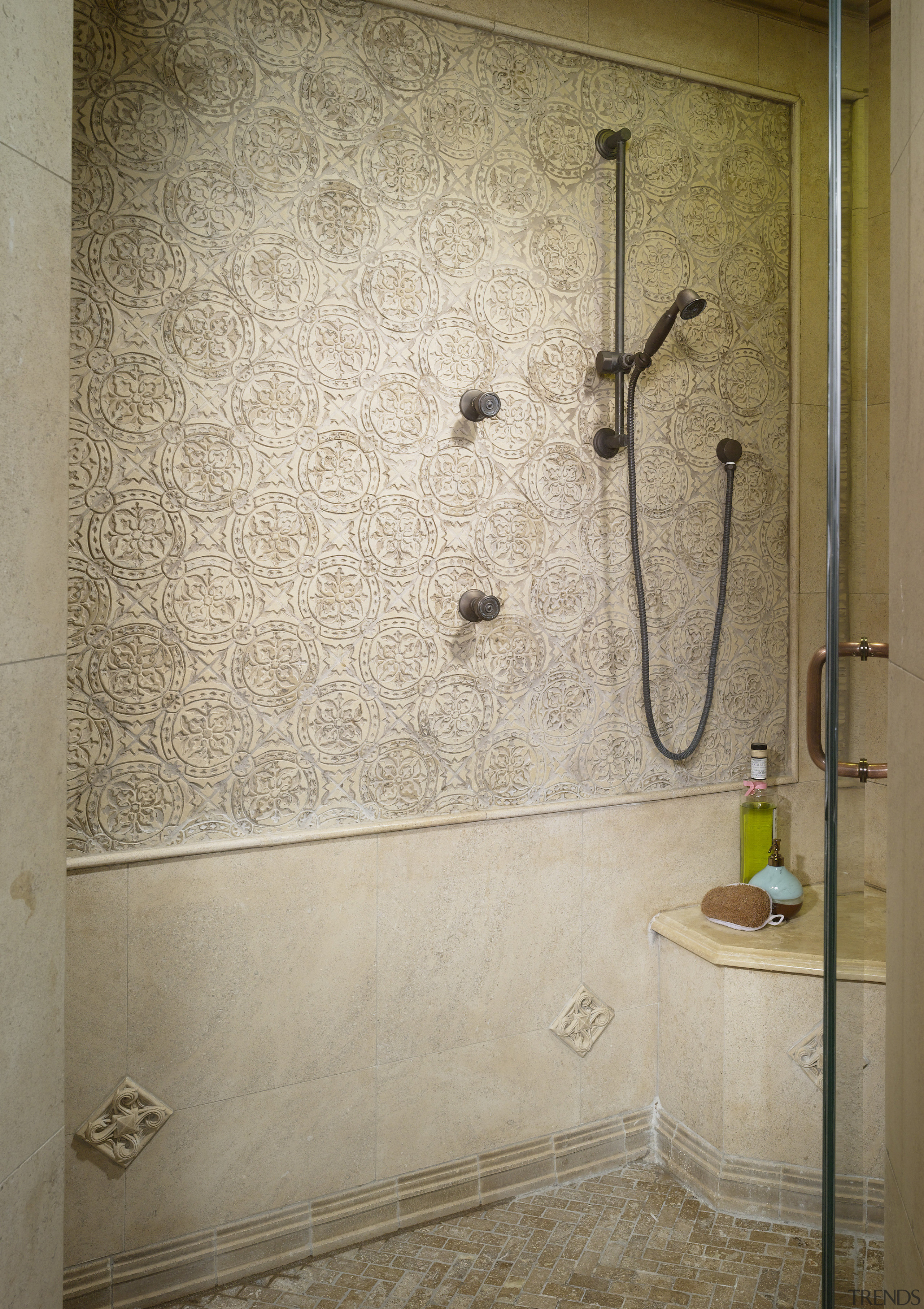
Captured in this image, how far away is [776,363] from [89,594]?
1497 millimetres

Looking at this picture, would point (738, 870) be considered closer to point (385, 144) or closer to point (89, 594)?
point (89, 594)

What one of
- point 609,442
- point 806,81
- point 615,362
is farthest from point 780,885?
point 806,81

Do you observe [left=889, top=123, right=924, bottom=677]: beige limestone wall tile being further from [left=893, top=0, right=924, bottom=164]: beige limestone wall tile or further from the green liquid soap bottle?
the green liquid soap bottle

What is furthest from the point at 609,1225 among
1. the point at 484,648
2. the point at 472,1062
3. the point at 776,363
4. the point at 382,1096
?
the point at 776,363

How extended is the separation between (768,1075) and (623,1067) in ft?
0.99

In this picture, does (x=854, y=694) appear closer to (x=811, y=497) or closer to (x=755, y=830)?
(x=755, y=830)

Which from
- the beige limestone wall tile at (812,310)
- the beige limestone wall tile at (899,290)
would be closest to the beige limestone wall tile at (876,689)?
the beige limestone wall tile at (899,290)

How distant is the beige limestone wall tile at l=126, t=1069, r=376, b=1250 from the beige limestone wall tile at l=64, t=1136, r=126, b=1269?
0.02m

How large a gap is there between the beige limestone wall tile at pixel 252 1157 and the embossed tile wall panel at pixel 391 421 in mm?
470

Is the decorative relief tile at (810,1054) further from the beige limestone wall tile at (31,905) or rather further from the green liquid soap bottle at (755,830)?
the beige limestone wall tile at (31,905)

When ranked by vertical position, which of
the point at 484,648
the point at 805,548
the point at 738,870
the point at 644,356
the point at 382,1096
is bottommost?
the point at 382,1096

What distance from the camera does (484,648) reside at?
5.69 feet

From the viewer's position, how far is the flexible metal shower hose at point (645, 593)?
70.7 inches

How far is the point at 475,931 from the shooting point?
5.66ft
